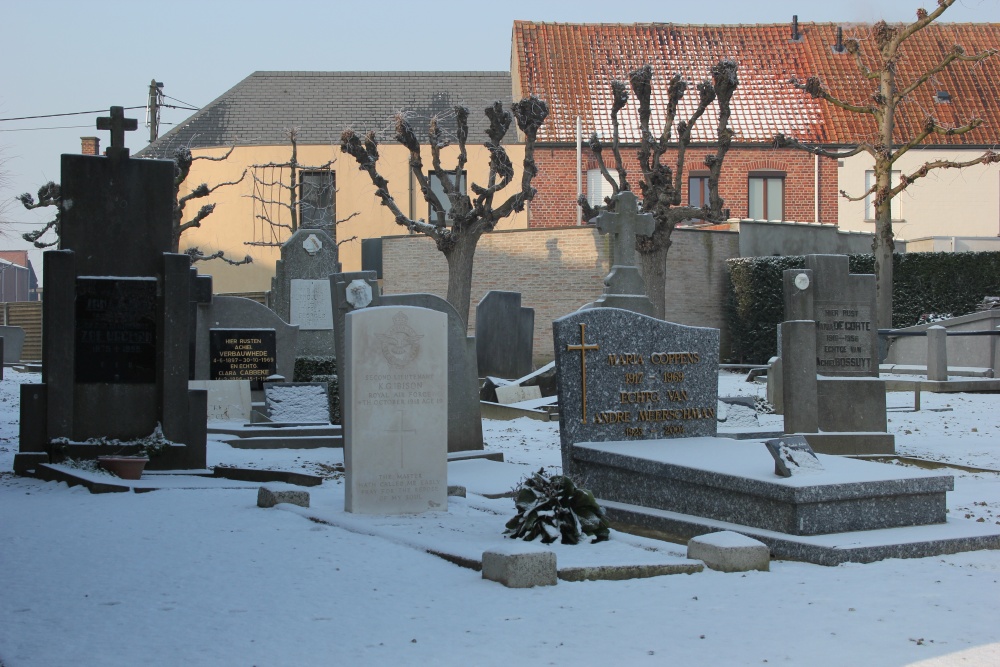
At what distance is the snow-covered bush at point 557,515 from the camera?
665 cm

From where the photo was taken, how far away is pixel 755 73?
112ft

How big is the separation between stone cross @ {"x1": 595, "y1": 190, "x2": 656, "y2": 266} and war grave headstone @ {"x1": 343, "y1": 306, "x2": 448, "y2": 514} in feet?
22.2

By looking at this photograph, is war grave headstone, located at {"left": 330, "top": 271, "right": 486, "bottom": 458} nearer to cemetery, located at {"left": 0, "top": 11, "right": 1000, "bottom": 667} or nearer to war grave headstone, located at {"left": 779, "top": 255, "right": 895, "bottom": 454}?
cemetery, located at {"left": 0, "top": 11, "right": 1000, "bottom": 667}

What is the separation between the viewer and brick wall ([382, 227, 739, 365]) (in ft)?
85.9

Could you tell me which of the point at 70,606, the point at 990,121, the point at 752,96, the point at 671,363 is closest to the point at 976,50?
the point at 990,121

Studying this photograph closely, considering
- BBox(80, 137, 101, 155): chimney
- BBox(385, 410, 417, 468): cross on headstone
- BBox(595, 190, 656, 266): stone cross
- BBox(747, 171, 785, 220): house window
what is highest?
BBox(80, 137, 101, 155): chimney

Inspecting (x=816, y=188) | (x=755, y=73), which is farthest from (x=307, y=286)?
(x=755, y=73)

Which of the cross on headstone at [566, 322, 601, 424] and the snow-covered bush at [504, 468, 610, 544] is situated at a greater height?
the cross on headstone at [566, 322, 601, 424]

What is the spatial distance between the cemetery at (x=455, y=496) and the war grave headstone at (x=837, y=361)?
0.10 feet

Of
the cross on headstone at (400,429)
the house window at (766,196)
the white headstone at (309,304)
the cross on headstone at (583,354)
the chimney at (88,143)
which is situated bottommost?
the cross on headstone at (400,429)

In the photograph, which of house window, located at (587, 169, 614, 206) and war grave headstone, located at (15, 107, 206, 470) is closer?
war grave headstone, located at (15, 107, 206, 470)

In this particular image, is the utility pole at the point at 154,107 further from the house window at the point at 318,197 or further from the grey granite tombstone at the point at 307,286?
Result: the grey granite tombstone at the point at 307,286

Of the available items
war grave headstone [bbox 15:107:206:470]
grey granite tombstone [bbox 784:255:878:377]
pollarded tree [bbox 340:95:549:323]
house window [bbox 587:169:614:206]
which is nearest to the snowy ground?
war grave headstone [bbox 15:107:206:470]

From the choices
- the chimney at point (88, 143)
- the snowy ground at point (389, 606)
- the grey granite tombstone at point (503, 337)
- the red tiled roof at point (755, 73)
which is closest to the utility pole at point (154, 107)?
the chimney at point (88, 143)
